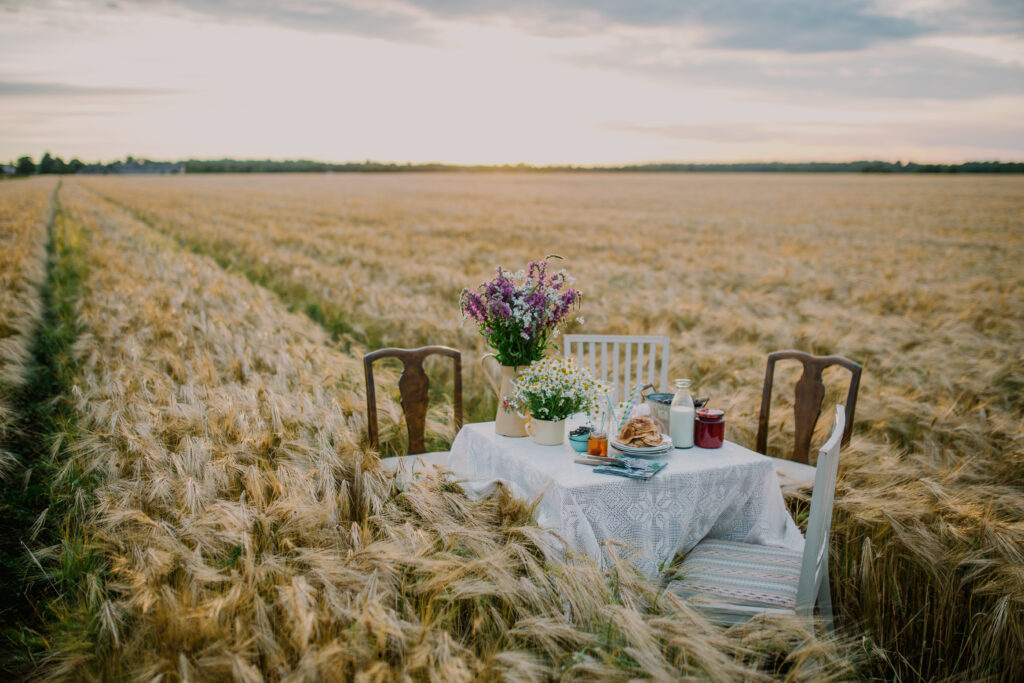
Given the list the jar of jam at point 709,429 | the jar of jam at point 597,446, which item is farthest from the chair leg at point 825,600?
the jar of jam at point 597,446

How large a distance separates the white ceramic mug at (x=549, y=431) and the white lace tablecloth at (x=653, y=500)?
34 mm

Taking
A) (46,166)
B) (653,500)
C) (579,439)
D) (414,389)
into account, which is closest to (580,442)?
(579,439)

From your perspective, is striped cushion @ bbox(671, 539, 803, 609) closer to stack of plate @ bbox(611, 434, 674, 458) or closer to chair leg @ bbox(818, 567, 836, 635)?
chair leg @ bbox(818, 567, 836, 635)

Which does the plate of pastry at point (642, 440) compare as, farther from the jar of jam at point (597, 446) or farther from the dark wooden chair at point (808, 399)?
the dark wooden chair at point (808, 399)

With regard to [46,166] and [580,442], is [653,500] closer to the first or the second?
[580,442]

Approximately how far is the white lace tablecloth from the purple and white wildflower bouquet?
1.72ft

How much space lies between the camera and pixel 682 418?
3418mm

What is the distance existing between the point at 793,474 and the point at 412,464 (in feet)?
7.67

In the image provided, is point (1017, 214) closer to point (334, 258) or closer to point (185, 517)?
point (334, 258)

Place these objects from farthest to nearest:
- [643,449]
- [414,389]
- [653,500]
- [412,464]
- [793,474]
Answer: [414,389]
[793,474]
[412,464]
[643,449]
[653,500]

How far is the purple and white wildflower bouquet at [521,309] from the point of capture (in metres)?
3.37

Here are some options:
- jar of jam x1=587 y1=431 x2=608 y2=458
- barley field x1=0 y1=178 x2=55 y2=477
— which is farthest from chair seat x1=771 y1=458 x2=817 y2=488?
barley field x1=0 y1=178 x2=55 y2=477

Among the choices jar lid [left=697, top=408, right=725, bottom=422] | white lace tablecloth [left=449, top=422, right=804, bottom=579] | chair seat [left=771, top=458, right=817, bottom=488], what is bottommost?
chair seat [left=771, top=458, right=817, bottom=488]

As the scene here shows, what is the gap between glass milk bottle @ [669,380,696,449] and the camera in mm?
3420
